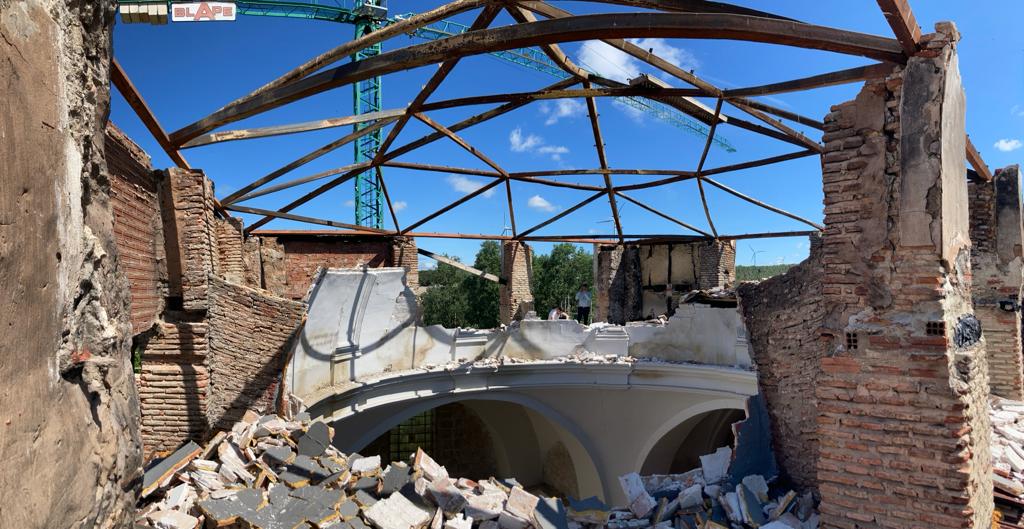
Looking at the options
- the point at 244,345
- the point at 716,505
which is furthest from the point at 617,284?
the point at 244,345

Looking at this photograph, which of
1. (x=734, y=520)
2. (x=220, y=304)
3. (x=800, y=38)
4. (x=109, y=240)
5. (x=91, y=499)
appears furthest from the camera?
(x=220, y=304)

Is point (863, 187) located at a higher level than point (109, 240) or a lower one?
higher

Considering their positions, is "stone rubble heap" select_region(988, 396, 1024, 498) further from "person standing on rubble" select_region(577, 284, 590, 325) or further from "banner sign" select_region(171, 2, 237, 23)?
"banner sign" select_region(171, 2, 237, 23)

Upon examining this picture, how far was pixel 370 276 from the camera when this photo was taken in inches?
349

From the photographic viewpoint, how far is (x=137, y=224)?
529 centimetres

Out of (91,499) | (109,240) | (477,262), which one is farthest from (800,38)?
(477,262)

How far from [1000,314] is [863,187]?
6205 millimetres

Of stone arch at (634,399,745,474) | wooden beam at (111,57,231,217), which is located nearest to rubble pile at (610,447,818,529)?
stone arch at (634,399,745,474)

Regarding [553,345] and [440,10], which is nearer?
[440,10]

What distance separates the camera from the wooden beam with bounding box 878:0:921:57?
3.19 meters

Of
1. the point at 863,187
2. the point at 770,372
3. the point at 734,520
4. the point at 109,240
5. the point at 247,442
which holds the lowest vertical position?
the point at 734,520

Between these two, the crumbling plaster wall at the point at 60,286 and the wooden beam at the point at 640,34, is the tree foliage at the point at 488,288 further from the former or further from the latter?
the crumbling plaster wall at the point at 60,286

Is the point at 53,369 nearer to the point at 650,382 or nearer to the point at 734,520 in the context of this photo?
the point at 734,520

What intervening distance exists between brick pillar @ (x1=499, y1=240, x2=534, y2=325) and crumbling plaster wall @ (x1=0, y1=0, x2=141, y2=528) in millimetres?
11523
